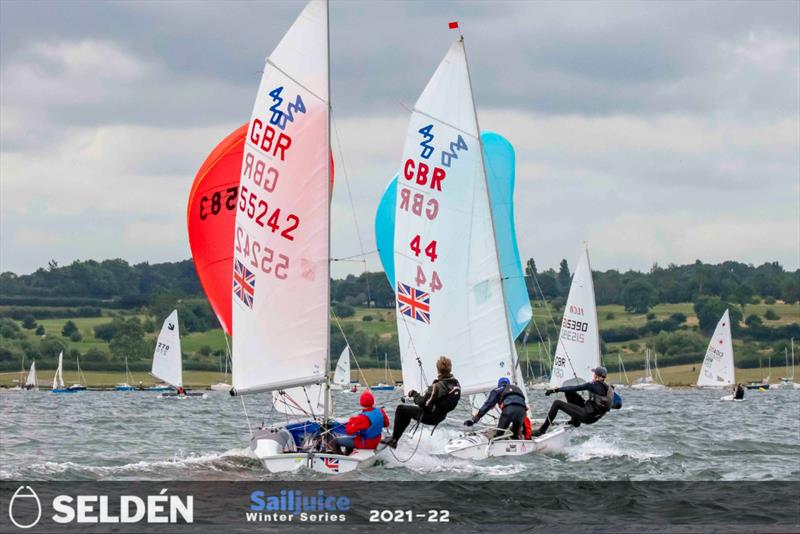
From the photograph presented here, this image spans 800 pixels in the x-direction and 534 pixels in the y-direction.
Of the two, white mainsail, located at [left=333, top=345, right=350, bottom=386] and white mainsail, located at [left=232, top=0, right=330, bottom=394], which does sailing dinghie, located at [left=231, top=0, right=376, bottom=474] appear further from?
white mainsail, located at [left=333, top=345, right=350, bottom=386]

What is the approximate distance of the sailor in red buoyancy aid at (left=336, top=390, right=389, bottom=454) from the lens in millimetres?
19359

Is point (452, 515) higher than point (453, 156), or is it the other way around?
point (453, 156)

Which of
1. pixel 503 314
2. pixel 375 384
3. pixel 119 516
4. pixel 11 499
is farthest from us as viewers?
pixel 375 384

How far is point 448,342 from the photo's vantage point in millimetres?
25125

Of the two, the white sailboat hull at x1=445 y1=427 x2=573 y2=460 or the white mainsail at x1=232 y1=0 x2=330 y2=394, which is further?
the white sailboat hull at x1=445 y1=427 x2=573 y2=460

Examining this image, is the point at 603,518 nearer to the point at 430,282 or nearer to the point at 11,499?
the point at 11,499

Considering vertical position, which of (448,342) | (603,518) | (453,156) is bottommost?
(603,518)

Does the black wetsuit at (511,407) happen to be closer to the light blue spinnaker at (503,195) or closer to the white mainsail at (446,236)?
the white mainsail at (446,236)

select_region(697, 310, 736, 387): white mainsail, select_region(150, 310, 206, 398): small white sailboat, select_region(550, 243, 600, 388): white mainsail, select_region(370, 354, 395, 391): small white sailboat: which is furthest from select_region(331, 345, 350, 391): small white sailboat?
select_region(550, 243, 600, 388): white mainsail

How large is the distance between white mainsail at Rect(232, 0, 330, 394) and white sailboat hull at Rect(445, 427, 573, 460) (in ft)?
9.90

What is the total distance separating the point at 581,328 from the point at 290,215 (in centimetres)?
2631

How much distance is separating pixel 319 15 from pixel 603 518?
9.18 m

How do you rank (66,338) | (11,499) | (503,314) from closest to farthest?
1. (11,499)
2. (503,314)
3. (66,338)

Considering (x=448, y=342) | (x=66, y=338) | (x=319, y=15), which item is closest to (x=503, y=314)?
(x=448, y=342)
